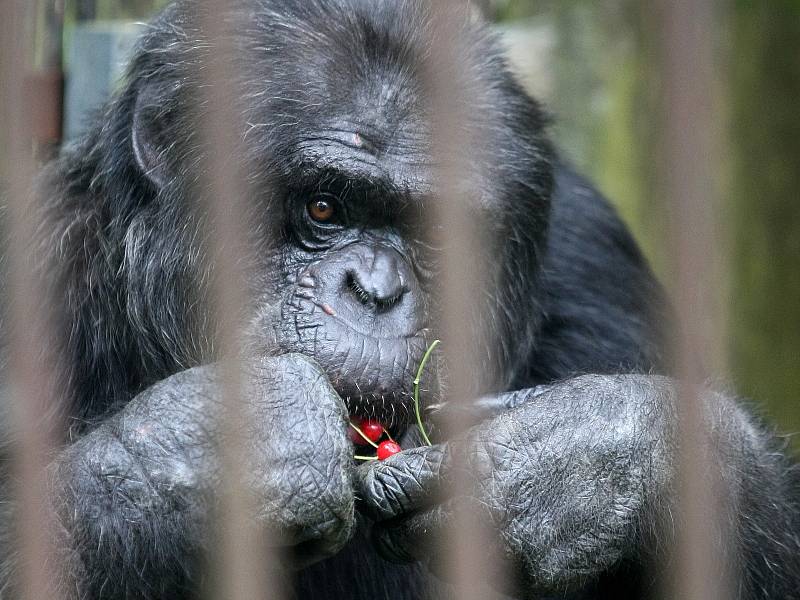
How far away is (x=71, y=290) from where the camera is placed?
117 inches

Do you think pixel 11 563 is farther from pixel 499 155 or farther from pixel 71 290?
pixel 499 155

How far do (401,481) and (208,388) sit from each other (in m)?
0.40

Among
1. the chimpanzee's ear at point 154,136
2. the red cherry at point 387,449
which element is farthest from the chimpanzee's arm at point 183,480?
the chimpanzee's ear at point 154,136

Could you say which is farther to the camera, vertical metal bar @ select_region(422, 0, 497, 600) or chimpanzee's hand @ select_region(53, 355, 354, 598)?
chimpanzee's hand @ select_region(53, 355, 354, 598)

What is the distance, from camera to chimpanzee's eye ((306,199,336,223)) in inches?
113

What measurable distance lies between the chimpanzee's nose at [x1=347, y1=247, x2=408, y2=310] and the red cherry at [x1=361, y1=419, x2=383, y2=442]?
27 centimetres

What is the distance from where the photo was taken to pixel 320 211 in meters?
2.86

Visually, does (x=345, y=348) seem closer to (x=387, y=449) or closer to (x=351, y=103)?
(x=387, y=449)

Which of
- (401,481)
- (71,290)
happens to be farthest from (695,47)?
(71,290)

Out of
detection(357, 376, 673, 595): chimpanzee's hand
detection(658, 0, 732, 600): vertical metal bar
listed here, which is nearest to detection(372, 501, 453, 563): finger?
detection(357, 376, 673, 595): chimpanzee's hand

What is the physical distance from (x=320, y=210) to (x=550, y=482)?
1.05 m

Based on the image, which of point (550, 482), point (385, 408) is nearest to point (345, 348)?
point (385, 408)

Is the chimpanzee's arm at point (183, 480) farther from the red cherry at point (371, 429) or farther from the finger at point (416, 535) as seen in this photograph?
the red cherry at point (371, 429)

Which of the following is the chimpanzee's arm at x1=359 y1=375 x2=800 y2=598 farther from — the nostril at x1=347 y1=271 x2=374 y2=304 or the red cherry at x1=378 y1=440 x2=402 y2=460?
the nostril at x1=347 y1=271 x2=374 y2=304
